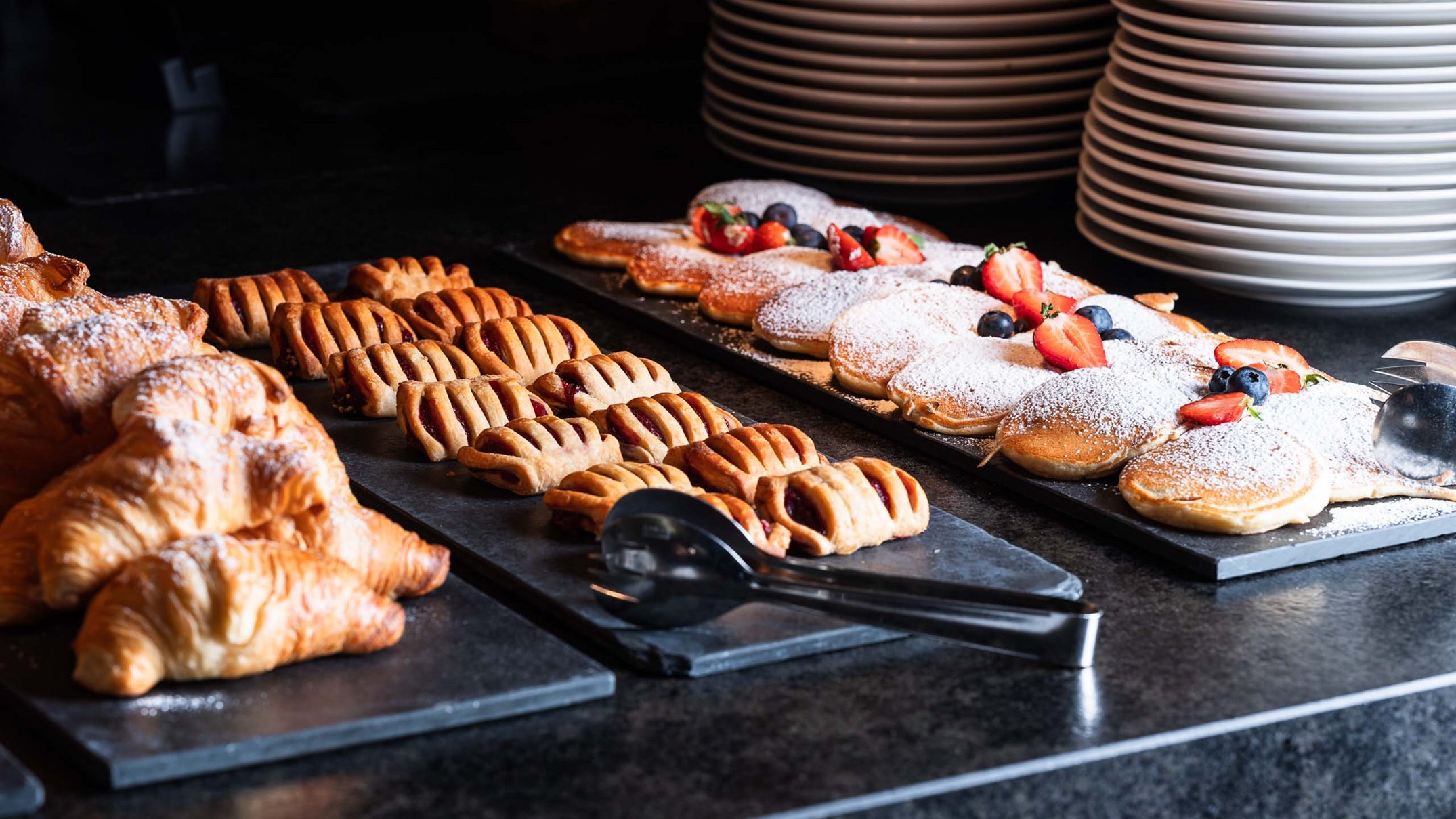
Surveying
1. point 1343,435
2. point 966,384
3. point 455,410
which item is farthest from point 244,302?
point 1343,435

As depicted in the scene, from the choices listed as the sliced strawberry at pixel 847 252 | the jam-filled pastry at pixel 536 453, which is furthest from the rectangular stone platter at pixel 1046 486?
the jam-filled pastry at pixel 536 453

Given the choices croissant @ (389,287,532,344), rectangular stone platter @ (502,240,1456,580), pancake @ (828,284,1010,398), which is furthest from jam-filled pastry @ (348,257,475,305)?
pancake @ (828,284,1010,398)

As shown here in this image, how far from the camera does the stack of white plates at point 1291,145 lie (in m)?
2.20

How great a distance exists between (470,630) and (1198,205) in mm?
1424

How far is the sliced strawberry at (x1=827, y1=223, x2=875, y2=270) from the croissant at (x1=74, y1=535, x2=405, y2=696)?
4.34 ft

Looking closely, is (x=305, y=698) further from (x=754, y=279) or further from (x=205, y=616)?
(x=754, y=279)

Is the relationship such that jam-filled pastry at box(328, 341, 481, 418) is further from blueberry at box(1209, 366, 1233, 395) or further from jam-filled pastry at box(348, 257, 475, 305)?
blueberry at box(1209, 366, 1233, 395)

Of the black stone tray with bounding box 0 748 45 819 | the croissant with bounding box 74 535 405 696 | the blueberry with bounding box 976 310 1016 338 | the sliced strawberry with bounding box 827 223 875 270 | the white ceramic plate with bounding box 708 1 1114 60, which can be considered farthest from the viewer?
the white ceramic plate with bounding box 708 1 1114 60

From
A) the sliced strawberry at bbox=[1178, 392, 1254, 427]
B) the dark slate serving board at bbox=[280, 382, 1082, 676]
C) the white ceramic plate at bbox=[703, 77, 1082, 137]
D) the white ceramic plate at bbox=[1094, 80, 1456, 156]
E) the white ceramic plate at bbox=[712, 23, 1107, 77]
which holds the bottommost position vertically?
the dark slate serving board at bbox=[280, 382, 1082, 676]

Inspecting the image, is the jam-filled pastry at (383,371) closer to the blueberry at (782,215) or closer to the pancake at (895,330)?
the pancake at (895,330)

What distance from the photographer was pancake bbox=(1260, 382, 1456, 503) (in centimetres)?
175

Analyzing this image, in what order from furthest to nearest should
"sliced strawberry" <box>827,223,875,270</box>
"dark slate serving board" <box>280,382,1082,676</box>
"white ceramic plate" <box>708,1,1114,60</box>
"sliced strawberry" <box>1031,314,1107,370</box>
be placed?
"white ceramic plate" <box>708,1,1114,60</box> → "sliced strawberry" <box>827,223,875,270</box> → "sliced strawberry" <box>1031,314,1107,370</box> → "dark slate serving board" <box>280,382,1082,676</box>

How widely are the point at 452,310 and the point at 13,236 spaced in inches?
21.8

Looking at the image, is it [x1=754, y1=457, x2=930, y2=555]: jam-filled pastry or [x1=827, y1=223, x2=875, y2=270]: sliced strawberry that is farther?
[x1=827, y1=223, x2=875, y2=270]: sliced strawberry
